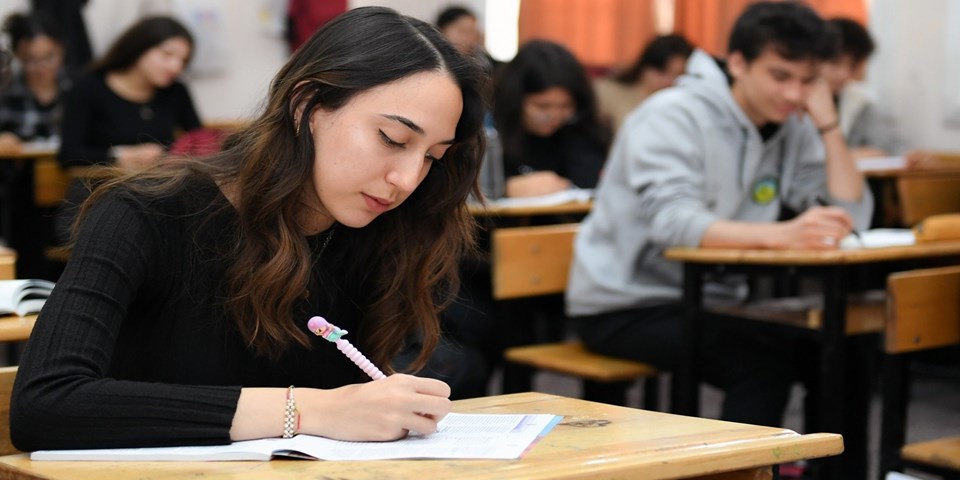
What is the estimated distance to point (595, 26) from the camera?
7.43m

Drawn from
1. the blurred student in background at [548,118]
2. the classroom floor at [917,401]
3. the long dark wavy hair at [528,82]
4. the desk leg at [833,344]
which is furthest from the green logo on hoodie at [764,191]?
the long dark wavy hair at [528,82]

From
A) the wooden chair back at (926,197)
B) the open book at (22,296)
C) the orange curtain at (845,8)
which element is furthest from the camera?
the orange curtain at (845,8)

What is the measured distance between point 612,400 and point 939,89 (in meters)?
4.01

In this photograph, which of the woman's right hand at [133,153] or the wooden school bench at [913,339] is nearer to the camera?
the wooden school bench at [913,339]

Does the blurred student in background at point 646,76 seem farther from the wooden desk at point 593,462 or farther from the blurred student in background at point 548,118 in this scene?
the wooden desk at point 593,462

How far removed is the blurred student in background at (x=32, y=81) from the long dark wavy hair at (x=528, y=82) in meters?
2.48

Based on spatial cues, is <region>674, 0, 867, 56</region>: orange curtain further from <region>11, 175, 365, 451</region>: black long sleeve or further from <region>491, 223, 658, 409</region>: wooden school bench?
<region>11, 175, 365, 451</region>: black long sleeve

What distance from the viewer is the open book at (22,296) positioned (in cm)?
168

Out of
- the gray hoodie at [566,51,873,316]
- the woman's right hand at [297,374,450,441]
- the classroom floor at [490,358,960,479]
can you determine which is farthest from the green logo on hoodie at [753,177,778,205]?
the woman's right hand at [297,374,450,441]

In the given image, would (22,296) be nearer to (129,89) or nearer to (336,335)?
(336,335)

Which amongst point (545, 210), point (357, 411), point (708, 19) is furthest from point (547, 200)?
point (708, 19)

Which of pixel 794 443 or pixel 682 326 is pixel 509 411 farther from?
pixel 682 326

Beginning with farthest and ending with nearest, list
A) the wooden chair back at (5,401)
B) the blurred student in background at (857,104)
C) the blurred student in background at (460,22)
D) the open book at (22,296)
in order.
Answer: the blurred student in background at (460,22), the blurred student in background at (857,104), the open book at (22,296), the wooden chair back at (5,401)

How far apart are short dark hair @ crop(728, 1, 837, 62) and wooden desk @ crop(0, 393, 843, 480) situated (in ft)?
6.29
